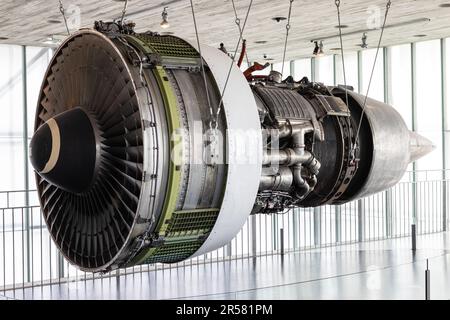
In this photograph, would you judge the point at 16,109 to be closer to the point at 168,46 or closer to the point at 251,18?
the point at 251,18

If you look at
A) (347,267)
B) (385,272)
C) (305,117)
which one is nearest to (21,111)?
(347,267)

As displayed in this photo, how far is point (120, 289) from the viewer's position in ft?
28.5

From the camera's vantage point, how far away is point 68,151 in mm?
3900

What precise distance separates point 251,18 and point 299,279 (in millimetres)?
6518

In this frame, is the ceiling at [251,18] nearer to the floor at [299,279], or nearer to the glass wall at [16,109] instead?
the glass wall at [16,109]

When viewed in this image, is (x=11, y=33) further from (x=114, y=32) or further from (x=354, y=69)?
(x=114, y=32)

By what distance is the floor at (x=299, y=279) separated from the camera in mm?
6996

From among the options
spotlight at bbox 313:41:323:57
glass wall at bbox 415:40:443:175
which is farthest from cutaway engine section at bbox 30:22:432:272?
glass wall at bbox 415:40:443:175

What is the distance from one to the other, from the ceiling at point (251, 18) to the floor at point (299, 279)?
15.1ft

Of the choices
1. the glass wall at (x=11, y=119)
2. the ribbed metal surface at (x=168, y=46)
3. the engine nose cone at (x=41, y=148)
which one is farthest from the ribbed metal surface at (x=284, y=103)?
the glass wall at (x=11, y=119)

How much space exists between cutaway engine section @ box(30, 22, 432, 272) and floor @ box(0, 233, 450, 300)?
1.94m

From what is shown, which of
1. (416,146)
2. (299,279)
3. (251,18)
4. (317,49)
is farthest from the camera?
(251,18)

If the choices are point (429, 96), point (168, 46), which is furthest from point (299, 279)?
point (429, 96)

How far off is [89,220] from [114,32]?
1.21 meters
